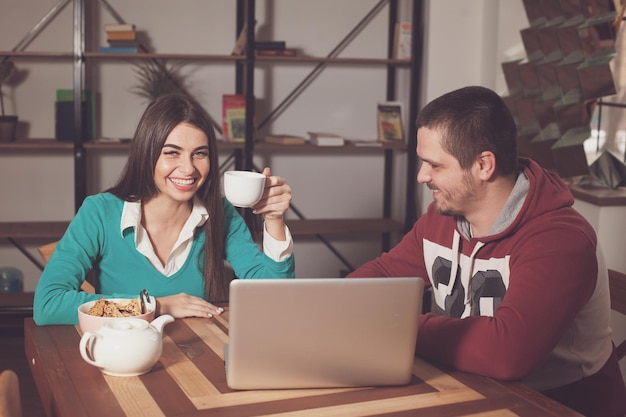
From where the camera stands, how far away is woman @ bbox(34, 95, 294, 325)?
7.07 ft

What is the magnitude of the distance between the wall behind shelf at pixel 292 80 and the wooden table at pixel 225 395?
286 cm

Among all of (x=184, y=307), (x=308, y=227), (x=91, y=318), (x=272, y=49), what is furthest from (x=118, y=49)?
(x=91, y=318)

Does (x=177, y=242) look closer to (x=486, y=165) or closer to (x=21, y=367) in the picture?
(x=486, y=165)

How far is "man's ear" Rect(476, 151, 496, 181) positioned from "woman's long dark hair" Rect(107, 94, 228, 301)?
2.40 ft

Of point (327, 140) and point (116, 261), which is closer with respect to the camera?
point (116, 261)

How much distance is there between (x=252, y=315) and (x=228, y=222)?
0.98 m

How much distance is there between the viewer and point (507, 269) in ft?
6.08

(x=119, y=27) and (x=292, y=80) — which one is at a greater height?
(x=119, y=27)

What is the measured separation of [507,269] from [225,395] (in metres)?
0.74

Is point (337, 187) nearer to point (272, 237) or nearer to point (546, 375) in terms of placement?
point (272, 237)

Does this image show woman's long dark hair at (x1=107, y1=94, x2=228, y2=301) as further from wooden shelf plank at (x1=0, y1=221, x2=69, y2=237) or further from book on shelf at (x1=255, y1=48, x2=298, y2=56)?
book on shelf at (x1=255, y1=48, x2=298, y2=56)

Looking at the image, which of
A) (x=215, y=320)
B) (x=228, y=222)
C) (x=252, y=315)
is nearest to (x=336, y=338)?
(x=252, y=315)

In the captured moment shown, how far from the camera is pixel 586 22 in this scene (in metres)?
3.40

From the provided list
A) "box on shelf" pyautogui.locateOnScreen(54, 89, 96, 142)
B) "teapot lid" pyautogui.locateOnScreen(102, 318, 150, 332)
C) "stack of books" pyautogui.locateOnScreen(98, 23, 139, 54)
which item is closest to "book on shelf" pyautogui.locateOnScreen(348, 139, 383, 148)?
"stack of books" pyautogui.locateOnScreen(98, 23, 139, 54)
